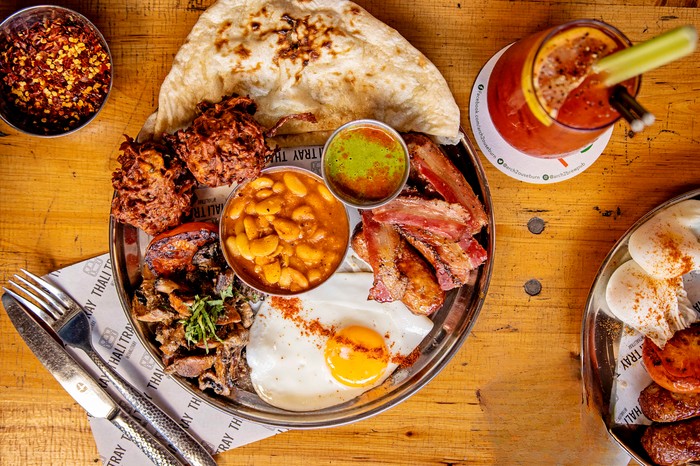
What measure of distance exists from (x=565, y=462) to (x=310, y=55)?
280cm

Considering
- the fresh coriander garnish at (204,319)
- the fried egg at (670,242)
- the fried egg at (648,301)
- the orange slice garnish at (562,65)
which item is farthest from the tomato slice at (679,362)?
the fresh coriander garnish at (204,319)

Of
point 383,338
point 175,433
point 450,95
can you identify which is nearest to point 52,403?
point 175,433

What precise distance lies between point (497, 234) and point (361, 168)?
0.99m

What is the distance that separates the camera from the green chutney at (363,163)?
110 inches

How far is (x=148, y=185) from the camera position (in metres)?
2.75

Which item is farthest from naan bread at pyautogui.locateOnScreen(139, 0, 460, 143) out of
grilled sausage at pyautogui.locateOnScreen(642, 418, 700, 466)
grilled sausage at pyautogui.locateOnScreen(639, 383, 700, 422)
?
grilled sausage at pyautogui.locateOnScreen(642, 418, 700, 466)

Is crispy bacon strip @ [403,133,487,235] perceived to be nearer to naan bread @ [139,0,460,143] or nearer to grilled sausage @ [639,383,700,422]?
naan bread @ [139,0,460,143]

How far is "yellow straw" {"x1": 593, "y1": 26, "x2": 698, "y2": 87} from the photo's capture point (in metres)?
1.92

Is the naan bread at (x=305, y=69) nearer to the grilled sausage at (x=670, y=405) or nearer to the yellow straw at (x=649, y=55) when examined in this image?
the yellow straw at (x=649, y=55)

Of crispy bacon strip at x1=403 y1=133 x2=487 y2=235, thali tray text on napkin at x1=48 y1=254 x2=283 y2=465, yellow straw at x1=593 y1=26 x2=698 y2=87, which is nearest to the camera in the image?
yellow straw at x1=593 y1=26 x2=698 y2=87

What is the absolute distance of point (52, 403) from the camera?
131 inches

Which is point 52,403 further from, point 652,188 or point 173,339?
point 652,188

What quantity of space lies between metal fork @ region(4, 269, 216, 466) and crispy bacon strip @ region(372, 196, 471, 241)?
1.71 meters

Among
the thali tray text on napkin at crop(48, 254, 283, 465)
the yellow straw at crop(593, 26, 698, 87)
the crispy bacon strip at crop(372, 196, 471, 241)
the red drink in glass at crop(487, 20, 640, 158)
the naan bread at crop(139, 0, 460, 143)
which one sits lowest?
the thali tray text on napkin at crop(48, 254, 283, 465)
